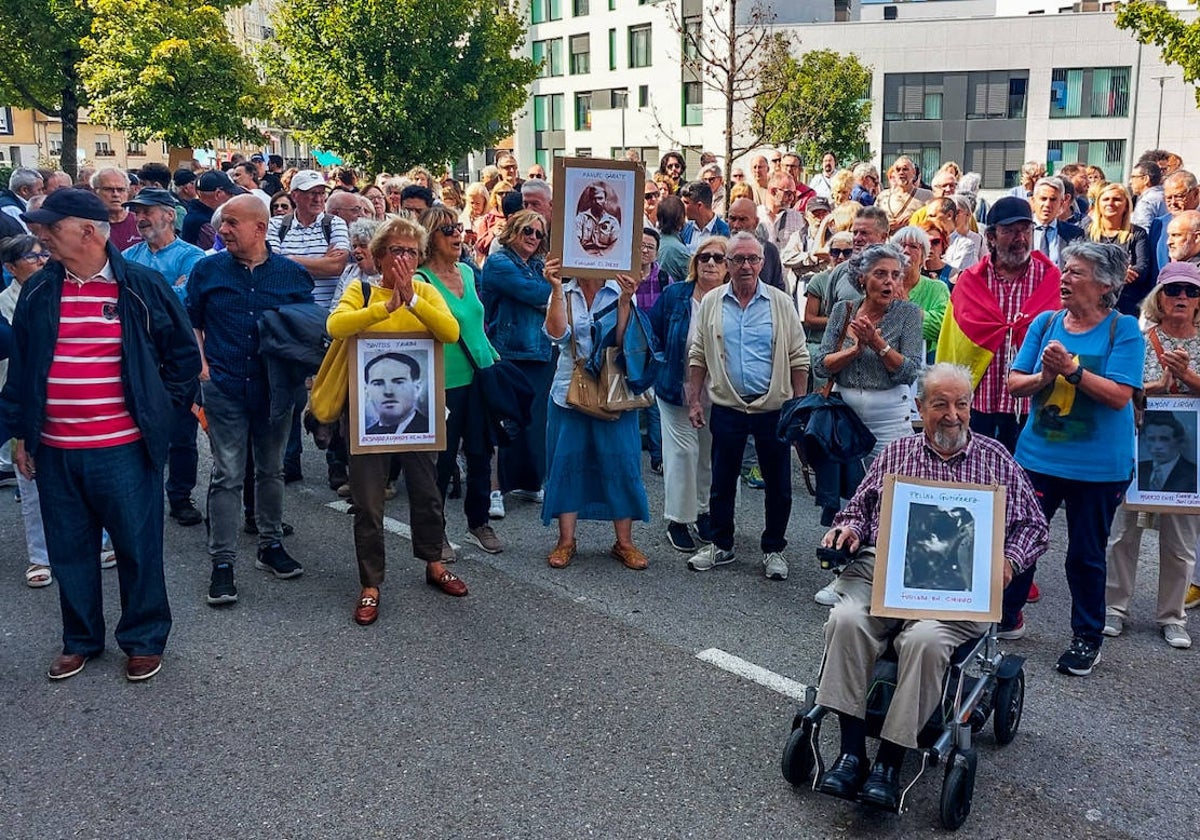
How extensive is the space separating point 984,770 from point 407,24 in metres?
24.6

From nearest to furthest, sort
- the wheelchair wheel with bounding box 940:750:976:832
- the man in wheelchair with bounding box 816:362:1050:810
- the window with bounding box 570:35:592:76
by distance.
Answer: the wheelchair wheel with bounding box 940:750:976:832, the man in wheelchair with bounding box 816:362:1050:810, the window with bounding box 570:35:592:76

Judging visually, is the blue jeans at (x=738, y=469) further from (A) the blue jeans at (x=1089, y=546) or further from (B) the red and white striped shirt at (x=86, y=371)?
(B) the red and white striped shirt at (x=86, y=371)

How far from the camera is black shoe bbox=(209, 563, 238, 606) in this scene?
6125 millimetres

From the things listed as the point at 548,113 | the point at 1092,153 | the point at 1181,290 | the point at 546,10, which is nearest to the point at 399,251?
the point at 1181,290

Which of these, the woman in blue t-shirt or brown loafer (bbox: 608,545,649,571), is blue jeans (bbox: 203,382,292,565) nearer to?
brown loafer (bbox: 608,545,649,571)

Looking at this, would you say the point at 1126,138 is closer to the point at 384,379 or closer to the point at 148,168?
the point at 148,168

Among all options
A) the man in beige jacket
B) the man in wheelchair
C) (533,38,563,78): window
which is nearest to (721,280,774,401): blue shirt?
the man in beige jacket

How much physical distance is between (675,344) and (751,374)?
682 millimetres

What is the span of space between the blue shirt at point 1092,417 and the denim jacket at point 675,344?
7.21 ft

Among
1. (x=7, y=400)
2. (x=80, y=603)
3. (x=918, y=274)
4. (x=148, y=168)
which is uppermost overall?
(x=148, y=168)

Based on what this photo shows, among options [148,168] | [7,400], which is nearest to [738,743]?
[7,400]

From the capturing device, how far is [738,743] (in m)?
4.58

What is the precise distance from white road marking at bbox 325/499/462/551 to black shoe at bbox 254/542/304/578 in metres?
0.79

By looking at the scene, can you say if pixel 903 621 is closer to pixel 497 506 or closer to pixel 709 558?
pixel 709 558
